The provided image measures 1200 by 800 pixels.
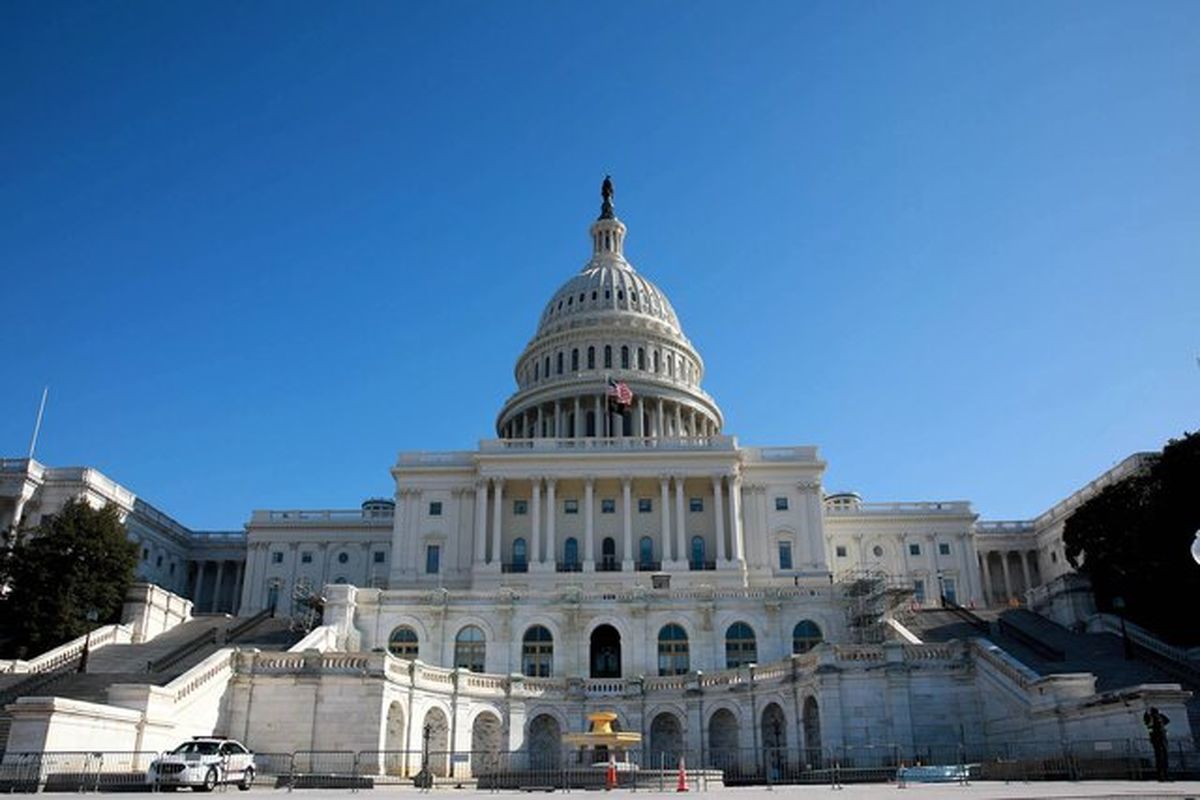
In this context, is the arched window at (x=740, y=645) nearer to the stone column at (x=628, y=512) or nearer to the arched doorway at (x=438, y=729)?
the arched doorway at (x=438, y=729)

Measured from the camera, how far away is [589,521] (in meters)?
84.2

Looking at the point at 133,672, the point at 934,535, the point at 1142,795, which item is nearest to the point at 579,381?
the point at 934,535

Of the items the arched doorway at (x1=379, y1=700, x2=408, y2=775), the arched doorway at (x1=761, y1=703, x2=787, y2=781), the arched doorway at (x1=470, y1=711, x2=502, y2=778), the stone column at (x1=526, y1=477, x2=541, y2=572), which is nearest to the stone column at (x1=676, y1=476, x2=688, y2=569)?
the stone column at (x1=526, y1=477, x2=541, y2=572)

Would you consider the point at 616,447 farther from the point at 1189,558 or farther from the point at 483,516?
the point at 1189,558

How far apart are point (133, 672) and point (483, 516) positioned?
3911 cm

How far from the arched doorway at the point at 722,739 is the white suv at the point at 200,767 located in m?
24.7

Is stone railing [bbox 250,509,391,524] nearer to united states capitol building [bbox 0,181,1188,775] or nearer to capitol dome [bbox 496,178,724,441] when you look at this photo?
united states capitol building [bbox 0,181,1188,775]

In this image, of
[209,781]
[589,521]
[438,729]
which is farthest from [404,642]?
[209,781]

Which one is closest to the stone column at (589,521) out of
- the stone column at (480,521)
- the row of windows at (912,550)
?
the stone column at (480,521)

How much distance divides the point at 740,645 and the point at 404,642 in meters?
20.6

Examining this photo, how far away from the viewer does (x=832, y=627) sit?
2311 inches

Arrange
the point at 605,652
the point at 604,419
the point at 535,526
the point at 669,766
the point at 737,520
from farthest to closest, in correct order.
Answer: the point at 604,419
the point at 737,520
the point at 535,526
the point at 605,652
the point at 669,766

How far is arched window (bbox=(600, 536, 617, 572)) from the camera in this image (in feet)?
275

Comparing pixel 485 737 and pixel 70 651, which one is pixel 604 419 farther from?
pixel 70 651
